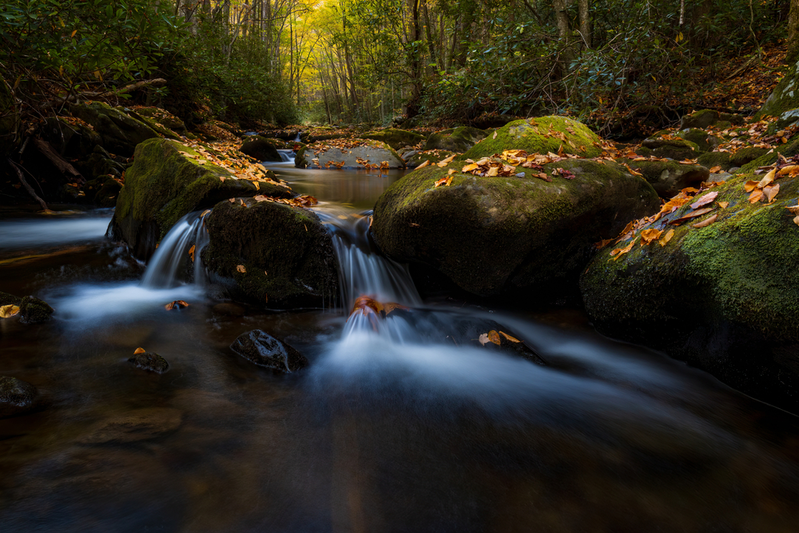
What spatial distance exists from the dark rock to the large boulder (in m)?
10.9

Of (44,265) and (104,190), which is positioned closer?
(44,265)

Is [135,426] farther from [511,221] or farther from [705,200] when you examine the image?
[705,200]

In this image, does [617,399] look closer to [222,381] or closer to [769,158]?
[769,158]

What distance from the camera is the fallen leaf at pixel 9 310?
Answer: 3479 millimetres

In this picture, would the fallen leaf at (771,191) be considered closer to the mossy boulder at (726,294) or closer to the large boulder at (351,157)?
the mossy boulder at (726,294)

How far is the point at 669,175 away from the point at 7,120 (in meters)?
10.7

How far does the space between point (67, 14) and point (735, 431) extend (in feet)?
25.8

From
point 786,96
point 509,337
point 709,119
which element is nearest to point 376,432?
point 509,337

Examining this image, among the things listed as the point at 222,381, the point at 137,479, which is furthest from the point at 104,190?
the point at 137,479

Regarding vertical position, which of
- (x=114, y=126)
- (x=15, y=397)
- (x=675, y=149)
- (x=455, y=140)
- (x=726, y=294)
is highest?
(x=455, y=140)

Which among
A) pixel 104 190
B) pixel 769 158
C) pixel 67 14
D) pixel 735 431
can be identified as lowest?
pixel 735 431

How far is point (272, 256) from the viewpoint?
13.8 ft

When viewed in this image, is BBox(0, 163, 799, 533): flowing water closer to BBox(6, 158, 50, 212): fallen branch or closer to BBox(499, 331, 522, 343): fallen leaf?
BBox(499, 331, 522, 343): fallen leaf

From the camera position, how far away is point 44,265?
5039 mm
